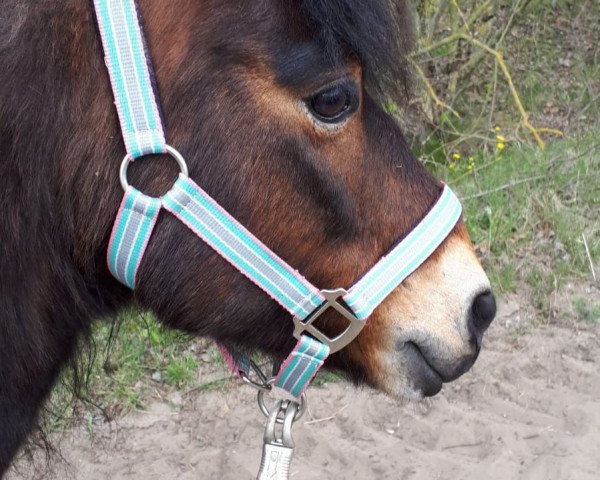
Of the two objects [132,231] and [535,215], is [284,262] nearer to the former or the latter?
[132,231]

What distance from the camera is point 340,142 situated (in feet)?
5.37

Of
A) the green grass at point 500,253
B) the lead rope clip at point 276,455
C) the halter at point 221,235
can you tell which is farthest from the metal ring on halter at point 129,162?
the green grass at point 500,253

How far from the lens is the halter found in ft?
4.95

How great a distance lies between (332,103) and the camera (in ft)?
5.21

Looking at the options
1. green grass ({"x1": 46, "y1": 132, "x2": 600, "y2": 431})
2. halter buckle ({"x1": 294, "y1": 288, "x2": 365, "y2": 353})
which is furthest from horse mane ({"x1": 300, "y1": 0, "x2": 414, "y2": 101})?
green grass ({"x1": 46, "y1": 132, "x2": 600, "y2": 431})

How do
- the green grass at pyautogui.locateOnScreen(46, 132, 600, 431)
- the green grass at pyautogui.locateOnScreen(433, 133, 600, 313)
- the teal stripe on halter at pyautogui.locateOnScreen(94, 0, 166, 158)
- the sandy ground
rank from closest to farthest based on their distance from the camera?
the teal stripe on halter at pyautogui.locateOnScreen(94, 0, 166, 158) < the sandy ground < the green grass at pyautogui.locateOnScreen(46, 132, 600, 431) < the green grass at pyautogui.locateOnScreen(433, 133, 600, 313)

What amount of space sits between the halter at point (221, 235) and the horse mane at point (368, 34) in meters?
0.32

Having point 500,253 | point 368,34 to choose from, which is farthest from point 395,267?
point 500,253

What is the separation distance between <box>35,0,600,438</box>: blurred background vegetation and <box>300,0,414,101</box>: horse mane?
0.91 metres

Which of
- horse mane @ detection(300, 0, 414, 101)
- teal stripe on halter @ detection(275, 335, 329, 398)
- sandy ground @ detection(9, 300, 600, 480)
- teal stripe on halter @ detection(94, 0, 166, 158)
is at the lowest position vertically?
sandy ground @ detection(9, 300, 600, 480)

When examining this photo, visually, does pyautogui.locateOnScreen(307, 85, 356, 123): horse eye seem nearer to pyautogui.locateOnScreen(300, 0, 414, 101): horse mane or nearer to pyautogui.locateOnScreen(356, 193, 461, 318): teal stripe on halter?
pyautogui.locateOnScreen(300, 0, 414, 101): horse mane

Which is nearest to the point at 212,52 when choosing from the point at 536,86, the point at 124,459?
the point at 124,459

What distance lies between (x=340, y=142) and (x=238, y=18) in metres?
0.33

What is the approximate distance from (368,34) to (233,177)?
405 mm
